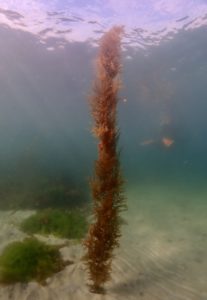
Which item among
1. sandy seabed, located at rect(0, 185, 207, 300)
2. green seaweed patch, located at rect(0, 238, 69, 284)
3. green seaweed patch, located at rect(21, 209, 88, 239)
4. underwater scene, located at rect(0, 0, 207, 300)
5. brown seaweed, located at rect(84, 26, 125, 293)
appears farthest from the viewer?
green seaweed patch, located at rect(21, 209, 88, 239)

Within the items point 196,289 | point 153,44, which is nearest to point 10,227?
point 196,289

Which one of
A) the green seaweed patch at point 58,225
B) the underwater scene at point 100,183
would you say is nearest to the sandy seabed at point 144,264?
the underwater scene at point 100,183

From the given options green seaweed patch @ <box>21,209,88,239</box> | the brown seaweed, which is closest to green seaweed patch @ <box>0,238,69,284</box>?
the brown seaweed

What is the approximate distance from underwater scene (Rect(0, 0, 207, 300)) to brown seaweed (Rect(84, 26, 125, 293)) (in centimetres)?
2

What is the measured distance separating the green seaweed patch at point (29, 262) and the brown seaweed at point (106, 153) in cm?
168

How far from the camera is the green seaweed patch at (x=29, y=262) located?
7.32m

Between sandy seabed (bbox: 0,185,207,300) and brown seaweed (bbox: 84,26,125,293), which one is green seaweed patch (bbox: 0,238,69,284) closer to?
sandy seabed (bbox: 0,185,207,300)

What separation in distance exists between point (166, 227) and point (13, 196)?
339 inches

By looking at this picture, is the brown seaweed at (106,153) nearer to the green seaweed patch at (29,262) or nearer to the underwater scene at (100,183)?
the underwater scene at (100,183)

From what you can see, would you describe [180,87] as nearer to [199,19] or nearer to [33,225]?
[199,19]

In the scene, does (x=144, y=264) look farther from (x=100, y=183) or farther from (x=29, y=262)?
(x=100, y=183)

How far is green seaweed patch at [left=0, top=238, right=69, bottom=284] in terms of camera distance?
7.32m

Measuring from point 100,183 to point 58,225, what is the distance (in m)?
5.59

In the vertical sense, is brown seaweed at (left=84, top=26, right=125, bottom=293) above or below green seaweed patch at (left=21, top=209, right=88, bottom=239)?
above
